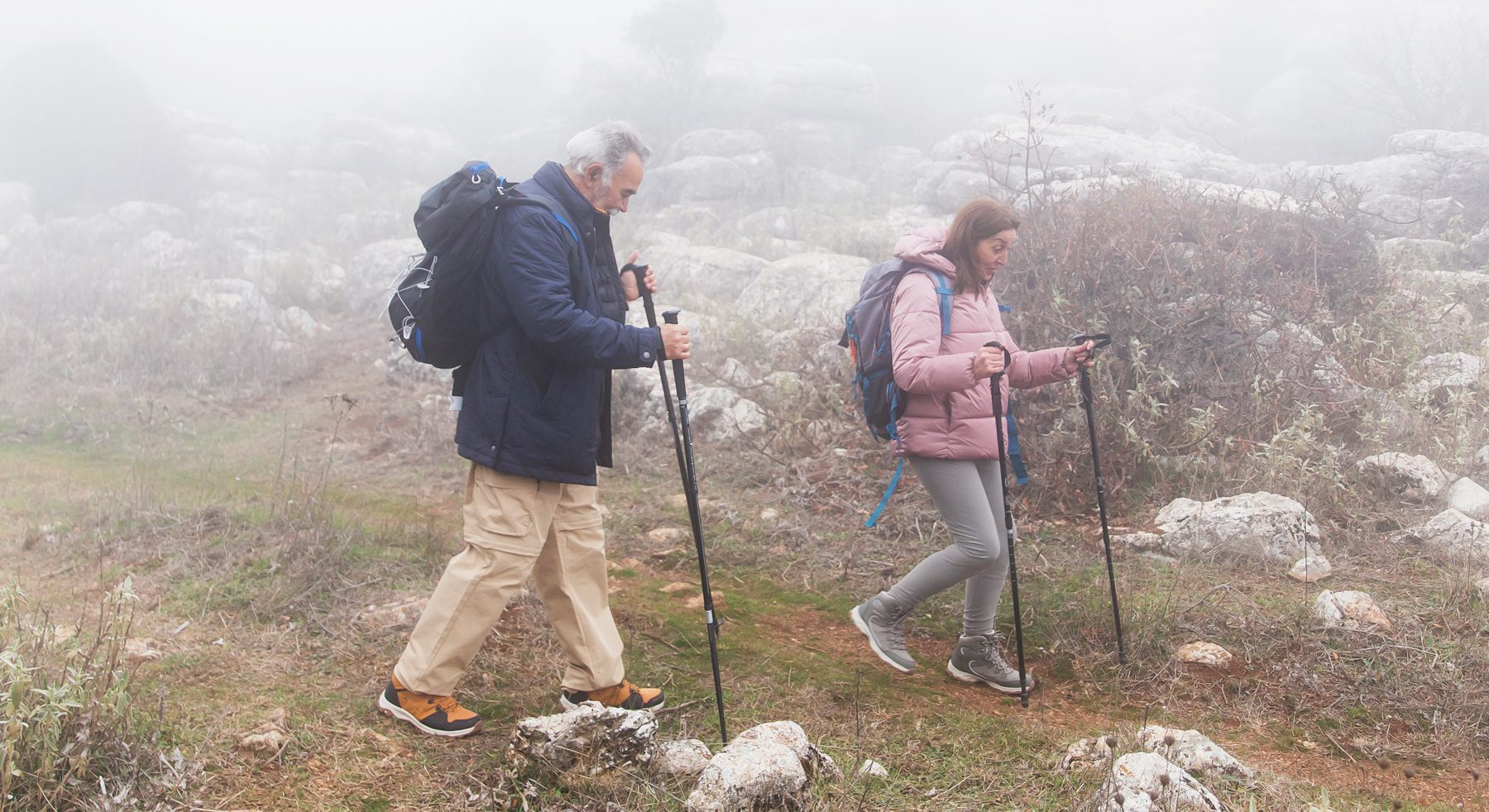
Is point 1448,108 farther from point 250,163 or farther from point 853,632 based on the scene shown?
point 250,163

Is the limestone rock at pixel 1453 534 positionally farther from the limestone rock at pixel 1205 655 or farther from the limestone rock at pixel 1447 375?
the limestone rock at pixel 1447 375

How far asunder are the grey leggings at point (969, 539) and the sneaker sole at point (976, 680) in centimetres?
18

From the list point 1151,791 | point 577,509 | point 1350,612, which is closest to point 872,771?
point 1151,791

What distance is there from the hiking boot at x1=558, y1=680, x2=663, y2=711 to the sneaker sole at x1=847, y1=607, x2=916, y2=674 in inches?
42.2

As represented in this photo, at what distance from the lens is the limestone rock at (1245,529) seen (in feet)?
16.5

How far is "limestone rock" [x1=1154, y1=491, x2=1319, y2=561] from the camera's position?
198 inches

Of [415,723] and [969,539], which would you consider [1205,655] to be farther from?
[415,723]

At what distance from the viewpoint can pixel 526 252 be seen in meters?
3.08

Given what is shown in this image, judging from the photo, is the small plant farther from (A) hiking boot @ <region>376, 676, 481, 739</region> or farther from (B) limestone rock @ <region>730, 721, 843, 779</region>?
(B) limestone rock @ <region>730, 721, 843, 779</region>

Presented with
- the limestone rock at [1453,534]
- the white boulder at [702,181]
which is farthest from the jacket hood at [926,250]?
the white boulder at [702,181]

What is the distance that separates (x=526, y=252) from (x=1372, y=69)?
88.9 ft

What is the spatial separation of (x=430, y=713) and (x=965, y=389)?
222 cm

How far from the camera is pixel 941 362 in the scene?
3594mm

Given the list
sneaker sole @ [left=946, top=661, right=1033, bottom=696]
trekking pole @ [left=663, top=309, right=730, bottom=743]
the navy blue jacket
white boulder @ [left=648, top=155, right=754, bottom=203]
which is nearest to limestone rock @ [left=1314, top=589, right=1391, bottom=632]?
sneaker sole @ [left=946, top=661, right=1033, bottom=696]
